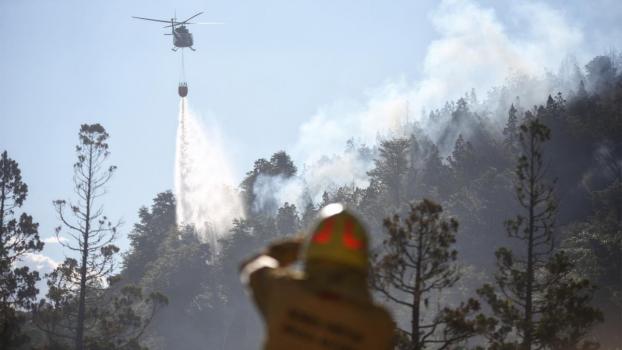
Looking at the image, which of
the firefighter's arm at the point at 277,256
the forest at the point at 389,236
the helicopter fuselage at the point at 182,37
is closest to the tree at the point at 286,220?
the forest at the point at 389,236

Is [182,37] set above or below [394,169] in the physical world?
above

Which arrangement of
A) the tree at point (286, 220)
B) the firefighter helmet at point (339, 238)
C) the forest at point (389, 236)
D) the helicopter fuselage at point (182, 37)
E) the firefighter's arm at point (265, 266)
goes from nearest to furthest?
1. the firefighter helmet at point (339, 238)
2. the firefighter's arm at point (265, 266)
3. the forest at point (389, 236)
4. the helicopter fuselage at point (182, 37)
5. the tree at point (286, 220)

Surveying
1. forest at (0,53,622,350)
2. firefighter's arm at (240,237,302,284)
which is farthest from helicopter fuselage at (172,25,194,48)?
firefighter's arm at (240,237,302,284)

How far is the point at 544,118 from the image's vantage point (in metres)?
117

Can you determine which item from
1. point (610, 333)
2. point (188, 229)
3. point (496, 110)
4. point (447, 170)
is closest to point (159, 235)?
point (188, 229)

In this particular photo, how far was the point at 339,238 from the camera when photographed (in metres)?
3.03

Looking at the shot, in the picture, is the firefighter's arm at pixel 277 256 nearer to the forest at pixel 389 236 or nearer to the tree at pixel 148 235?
the forest at pixel 389 236

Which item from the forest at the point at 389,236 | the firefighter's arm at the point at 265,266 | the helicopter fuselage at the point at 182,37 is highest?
the helicopter fuselage at the point at 182,37

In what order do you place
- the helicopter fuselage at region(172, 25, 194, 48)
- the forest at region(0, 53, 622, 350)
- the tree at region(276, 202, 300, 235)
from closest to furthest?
the forest at region(0, 53, 622, 350) < the helicopter fuselage at region(172, 25, 194, 48) < the tree at region(276, 202, 300, 235)

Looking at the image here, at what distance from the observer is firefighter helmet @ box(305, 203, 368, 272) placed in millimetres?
3021

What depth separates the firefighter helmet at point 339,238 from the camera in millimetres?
3021

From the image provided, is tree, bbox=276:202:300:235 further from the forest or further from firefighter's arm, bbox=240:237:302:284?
firefighter's arm, bbox=240:237:302:284

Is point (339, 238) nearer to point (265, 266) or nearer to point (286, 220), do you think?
point (265, 266)

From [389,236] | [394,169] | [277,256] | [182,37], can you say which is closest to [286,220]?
[394,169]
